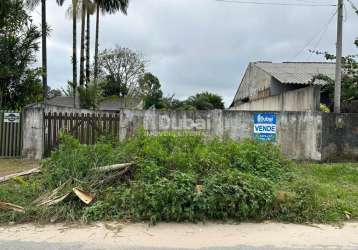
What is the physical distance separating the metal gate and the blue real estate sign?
8.14m

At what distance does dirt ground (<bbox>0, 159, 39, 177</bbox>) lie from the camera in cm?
967

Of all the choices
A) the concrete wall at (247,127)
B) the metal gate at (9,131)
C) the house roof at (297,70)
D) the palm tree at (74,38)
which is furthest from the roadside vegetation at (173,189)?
the palm tree at (74,38)

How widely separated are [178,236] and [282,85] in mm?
19832

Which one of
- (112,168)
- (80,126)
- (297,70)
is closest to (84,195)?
(112,168)

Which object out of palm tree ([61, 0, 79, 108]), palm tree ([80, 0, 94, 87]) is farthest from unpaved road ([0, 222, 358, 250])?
palm tree ([80, 0, 94, 87])

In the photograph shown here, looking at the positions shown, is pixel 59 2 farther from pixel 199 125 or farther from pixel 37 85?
pixel 199 125

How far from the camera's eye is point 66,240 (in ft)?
16.0

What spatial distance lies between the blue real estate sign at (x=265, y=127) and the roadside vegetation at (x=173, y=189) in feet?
14.5

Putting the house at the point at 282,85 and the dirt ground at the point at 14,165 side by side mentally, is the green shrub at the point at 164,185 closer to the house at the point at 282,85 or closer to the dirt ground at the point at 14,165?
the dirt ground at the point at 14,165

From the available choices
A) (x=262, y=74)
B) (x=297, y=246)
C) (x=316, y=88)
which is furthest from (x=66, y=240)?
(x=262, y=74)

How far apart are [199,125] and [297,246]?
7549 mm

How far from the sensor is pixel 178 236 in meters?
5.06

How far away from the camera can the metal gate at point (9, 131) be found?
494 inches

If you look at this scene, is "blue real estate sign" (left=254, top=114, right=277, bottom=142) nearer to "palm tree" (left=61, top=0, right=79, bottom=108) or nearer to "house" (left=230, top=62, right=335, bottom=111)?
"house" (left=230, top=62, right=335, bottom=111)
